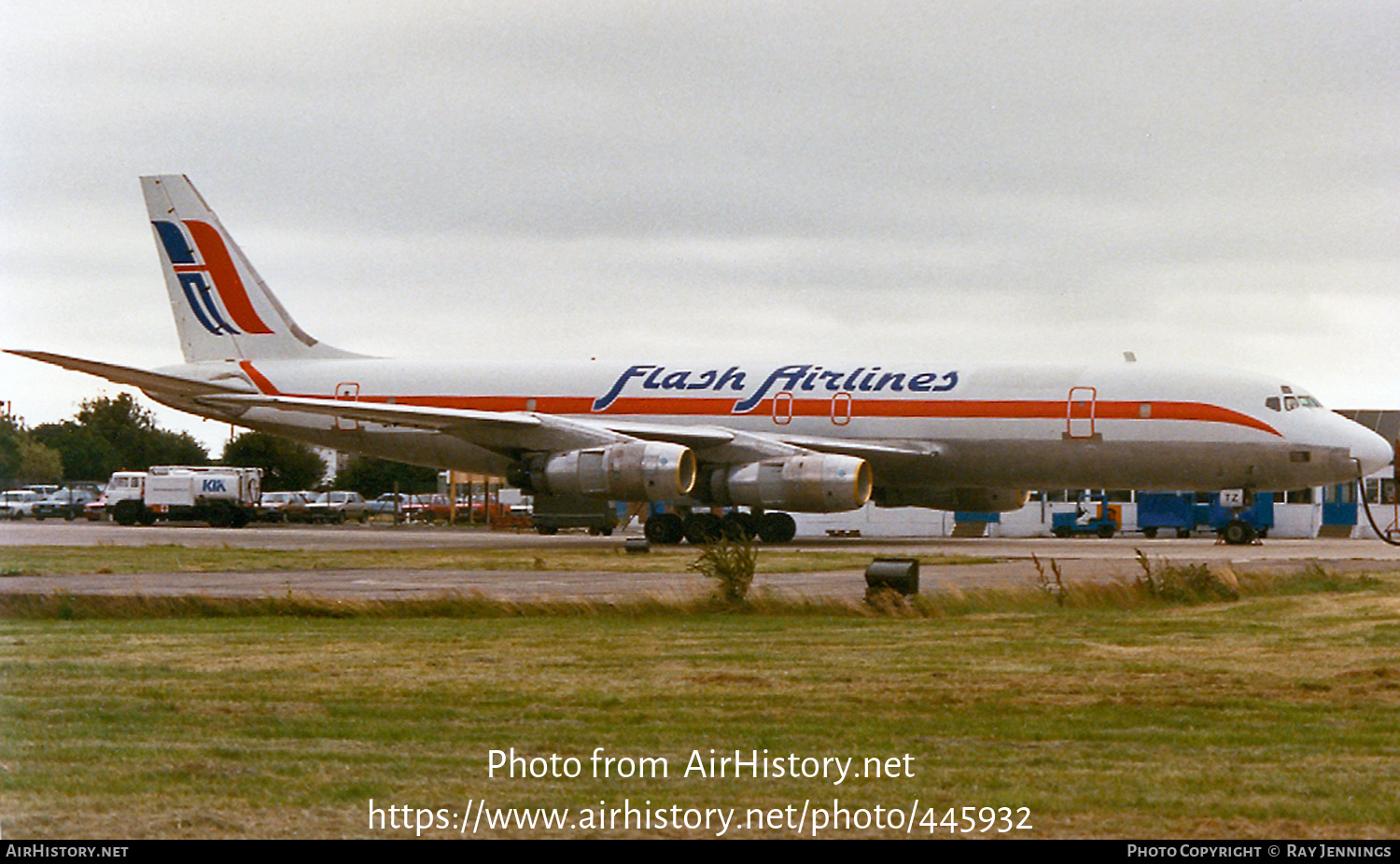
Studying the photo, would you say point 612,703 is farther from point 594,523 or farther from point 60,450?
point 60,450

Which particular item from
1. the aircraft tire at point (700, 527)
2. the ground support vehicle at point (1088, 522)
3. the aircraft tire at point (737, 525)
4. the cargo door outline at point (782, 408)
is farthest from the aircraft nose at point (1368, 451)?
the ground support vehicle at point (1088, 522)

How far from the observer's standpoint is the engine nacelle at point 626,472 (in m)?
35.6

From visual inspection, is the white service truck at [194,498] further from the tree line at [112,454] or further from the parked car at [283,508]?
the tree line at [112,454]

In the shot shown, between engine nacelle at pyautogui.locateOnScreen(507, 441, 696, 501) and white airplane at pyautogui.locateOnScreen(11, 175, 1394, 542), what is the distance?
0.04 metres

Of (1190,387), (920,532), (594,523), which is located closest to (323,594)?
(1190,387)

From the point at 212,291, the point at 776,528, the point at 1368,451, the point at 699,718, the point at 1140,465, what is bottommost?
the point at 699,718

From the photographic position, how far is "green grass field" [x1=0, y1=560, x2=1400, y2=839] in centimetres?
822

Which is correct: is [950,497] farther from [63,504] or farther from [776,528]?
[63,504]

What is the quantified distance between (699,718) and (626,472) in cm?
2473

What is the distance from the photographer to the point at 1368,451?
36.7m

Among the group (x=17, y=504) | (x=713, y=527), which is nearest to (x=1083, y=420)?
(x=713, y=527)

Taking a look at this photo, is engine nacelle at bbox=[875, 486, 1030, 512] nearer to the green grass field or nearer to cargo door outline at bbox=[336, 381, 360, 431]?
cargo door outline at bbox=[336, 381, 360, 431]

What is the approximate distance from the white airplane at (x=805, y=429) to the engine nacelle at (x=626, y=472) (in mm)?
44

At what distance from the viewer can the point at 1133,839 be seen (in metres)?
7.55
